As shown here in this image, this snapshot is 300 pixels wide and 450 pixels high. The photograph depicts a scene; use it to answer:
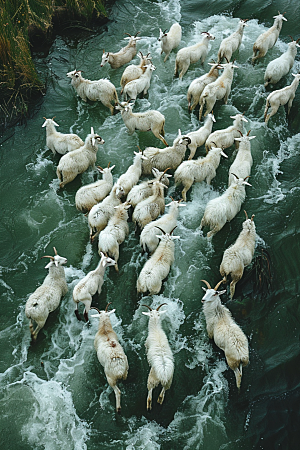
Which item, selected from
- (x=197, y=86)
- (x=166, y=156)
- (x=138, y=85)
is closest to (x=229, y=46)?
(x=197, y=86)

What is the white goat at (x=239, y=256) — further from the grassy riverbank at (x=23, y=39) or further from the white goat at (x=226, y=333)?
the grassy riverbank at (x=23, y=39)

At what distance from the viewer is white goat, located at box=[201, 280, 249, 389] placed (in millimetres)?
6113

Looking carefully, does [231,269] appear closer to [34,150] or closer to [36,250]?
[36,250]

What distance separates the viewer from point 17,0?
457 inches

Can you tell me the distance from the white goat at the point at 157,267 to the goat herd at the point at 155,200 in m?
0.02

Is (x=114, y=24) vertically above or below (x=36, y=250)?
above

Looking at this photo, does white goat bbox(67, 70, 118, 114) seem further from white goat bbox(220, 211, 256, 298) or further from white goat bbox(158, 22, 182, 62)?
white goat bbox(220, 211, 256, 298)

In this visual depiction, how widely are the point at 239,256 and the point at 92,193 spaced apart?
291cm

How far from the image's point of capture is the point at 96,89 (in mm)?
10242

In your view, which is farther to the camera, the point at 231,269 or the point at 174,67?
the point at 174,67

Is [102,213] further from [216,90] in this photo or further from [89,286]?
[216,90]

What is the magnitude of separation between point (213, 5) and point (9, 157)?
8577 millimetres

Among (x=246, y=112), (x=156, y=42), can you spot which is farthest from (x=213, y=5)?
(x=246, y=112)

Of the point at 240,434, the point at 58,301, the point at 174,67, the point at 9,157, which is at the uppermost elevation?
the point at 174,67
